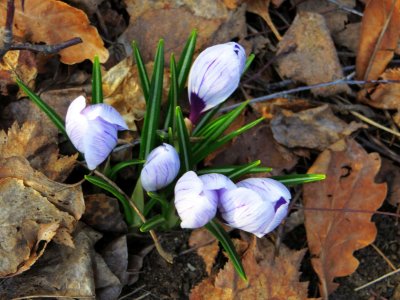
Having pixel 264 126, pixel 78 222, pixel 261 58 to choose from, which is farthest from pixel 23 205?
pixel 261 58

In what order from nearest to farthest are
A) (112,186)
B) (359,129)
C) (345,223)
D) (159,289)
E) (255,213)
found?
(255,213) < (112,186) < (159,289) < (345,223) < (359,129)

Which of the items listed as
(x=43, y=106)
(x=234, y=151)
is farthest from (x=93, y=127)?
(x=234, y=151)

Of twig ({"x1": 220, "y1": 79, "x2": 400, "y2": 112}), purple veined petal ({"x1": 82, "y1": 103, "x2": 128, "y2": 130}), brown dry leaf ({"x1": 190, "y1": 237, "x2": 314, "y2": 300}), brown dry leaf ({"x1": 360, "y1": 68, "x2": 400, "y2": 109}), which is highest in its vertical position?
purple veined petal ({"x1": 82, "y1": 103, "x2": 128, "y2": 130})

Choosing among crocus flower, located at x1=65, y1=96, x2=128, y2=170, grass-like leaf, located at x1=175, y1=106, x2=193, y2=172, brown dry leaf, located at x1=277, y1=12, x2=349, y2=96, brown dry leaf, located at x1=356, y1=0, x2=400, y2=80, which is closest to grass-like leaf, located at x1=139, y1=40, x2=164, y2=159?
grass-like leaf, located at x1=175, y1=106, x2=193, y2=172

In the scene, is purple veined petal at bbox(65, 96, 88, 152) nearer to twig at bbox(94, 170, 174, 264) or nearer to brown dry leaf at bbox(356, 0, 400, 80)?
twig at bbox(94, 170, 174, 264)

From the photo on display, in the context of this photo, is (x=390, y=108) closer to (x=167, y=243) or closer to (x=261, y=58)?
(x=261, y=58)

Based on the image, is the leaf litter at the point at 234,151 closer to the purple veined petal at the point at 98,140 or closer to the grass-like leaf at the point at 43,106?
the grass-like leaf at the point at 43,106

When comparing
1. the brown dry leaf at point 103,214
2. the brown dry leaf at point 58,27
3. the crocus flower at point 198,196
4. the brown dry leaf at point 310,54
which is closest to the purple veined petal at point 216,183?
the crocus flower at point 198,196

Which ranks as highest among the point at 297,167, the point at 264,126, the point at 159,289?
the point at 264,126
